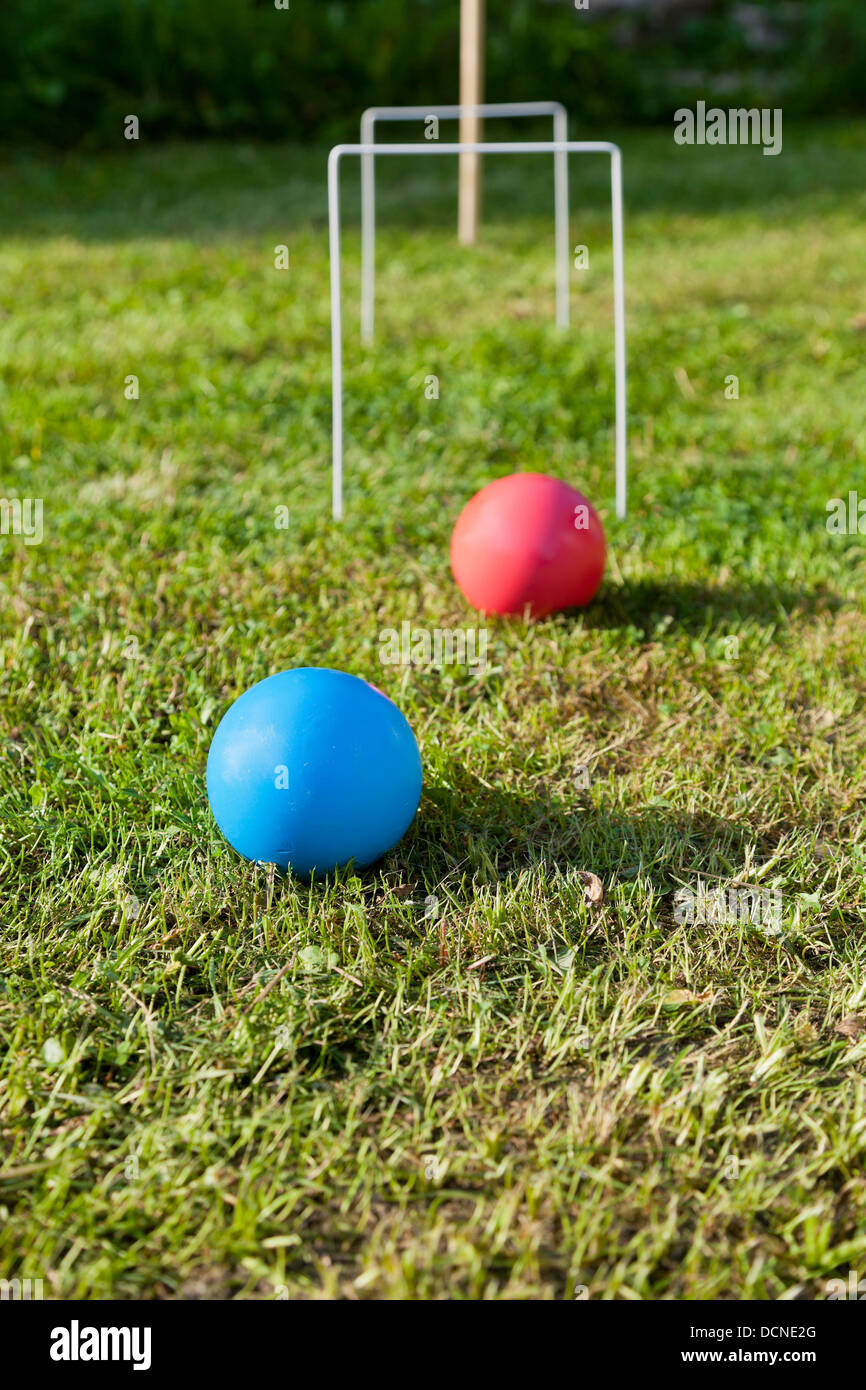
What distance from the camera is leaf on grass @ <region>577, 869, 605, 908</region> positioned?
8.88 feet

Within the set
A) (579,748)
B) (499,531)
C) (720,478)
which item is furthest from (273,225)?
(579,748)

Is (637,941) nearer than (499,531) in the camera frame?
Yes

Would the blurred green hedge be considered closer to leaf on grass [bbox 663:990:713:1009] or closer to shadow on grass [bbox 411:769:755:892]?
shadow on grass [bbox 411:769:755:892]

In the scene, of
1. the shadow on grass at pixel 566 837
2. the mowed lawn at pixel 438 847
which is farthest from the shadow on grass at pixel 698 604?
the shadow on grass at pixel 566 837

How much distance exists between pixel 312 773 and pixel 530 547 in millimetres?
1308

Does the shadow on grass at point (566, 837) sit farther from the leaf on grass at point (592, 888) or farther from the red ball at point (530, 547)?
the red ball at point (530, 547)

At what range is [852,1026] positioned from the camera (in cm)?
241

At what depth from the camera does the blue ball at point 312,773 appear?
2551 mm

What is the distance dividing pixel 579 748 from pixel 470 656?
1.81 ft

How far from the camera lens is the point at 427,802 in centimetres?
301

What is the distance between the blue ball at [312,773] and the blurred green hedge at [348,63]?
395 inches

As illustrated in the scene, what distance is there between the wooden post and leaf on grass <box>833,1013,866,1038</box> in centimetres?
596

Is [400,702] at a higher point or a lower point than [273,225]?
lower

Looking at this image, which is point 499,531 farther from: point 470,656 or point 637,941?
point 637,941
